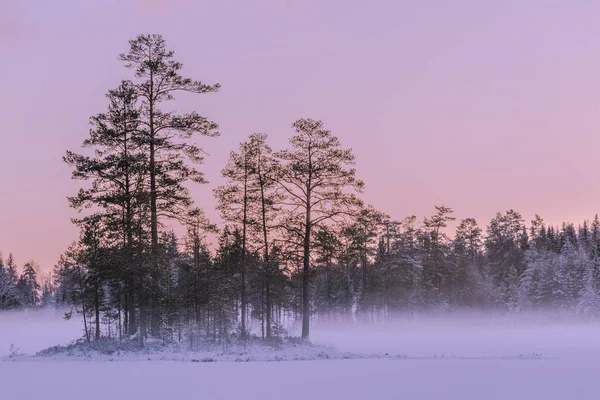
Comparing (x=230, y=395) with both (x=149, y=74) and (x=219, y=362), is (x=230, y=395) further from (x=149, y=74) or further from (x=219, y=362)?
(x=149, y=74)

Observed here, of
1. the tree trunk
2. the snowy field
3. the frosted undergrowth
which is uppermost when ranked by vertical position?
the tree trunk

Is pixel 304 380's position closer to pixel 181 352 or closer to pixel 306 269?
pixel 181 352

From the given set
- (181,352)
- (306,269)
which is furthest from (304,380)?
(306,269)

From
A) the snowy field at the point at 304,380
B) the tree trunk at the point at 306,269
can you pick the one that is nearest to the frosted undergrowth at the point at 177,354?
the snowy field at the point at 304,380

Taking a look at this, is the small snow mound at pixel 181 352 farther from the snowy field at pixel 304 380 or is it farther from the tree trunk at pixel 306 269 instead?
the tree trunk at pixel 306 269

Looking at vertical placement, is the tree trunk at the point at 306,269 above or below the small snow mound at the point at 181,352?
above

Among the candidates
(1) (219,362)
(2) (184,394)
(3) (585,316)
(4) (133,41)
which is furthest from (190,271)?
(3) (585,316)

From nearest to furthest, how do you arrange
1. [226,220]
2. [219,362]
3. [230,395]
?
[230,395] < [219,362] < [226,220]

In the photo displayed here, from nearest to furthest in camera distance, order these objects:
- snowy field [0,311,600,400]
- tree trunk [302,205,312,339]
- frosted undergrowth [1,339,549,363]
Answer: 1. snowy field [0,311,600,400]
2. frosted undergrowth [1,339,549,363]
3. tree trunk [302,205,312,339]

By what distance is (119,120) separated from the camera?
27.5m

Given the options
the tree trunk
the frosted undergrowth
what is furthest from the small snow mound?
the tree trunk

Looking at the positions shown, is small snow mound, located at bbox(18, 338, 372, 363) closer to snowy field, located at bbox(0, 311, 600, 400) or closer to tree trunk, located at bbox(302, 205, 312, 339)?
snowy field, located at bbox(0, 311, 600, 400)

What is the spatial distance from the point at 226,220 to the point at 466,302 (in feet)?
151

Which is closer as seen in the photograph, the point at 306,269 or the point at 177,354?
the point at 177,354
